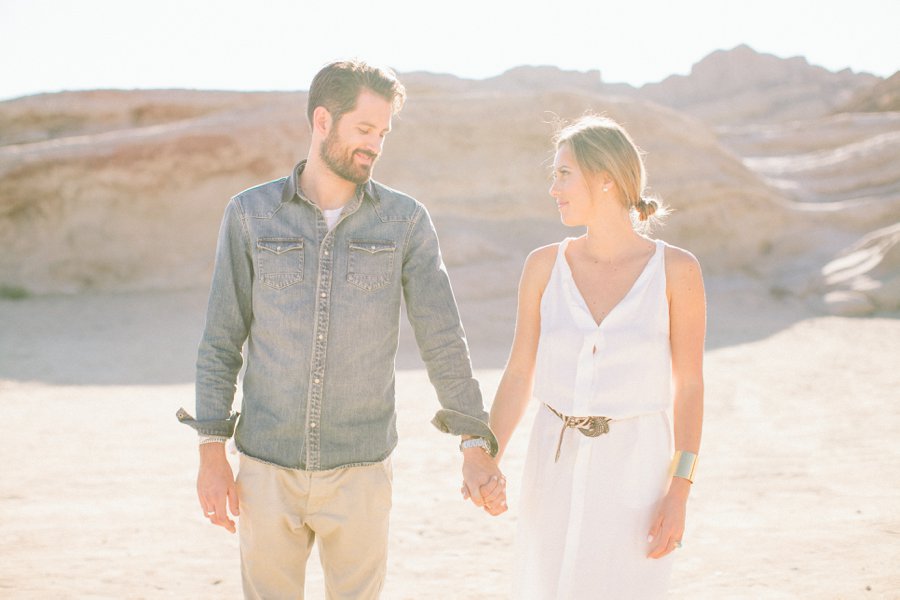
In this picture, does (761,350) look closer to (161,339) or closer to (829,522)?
(829,522)

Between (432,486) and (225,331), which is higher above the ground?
(225,331)

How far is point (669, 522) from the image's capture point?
78.8 inches

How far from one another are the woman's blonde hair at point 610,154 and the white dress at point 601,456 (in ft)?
0.66

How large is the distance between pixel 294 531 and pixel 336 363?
0.44 m

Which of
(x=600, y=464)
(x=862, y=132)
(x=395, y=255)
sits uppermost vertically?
(x=862, y=132)

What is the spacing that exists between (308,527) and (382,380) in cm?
43

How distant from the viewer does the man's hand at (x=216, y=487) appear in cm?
204

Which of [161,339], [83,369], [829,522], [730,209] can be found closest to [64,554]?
[829,522]

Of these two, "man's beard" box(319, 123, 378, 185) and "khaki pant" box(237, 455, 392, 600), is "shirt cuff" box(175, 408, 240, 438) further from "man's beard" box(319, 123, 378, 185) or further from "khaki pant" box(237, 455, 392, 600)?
"man's beard" box(319, 123, 378, 185)

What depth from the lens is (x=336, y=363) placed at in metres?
2.12

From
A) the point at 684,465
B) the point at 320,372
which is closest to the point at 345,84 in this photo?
the point at 320,372

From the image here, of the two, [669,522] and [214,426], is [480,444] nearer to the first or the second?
[669,522]

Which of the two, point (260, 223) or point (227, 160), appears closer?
point (260, 223)

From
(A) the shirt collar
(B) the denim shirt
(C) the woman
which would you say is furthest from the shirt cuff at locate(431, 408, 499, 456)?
(A) the shirt collar
